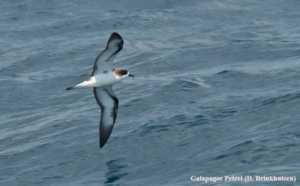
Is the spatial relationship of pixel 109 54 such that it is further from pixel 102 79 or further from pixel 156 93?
pixel 156 93

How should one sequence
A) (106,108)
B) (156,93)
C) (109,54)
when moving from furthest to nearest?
(156,93) → (106,108) → (109,54)

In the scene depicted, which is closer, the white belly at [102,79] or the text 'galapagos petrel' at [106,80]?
the text 'galapagos petrel' at [106,80]

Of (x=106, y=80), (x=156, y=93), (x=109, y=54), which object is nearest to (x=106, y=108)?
(x=106, y=80)

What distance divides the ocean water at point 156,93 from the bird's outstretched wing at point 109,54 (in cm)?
267

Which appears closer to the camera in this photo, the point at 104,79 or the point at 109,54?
the point at 109,54

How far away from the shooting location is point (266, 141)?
47.1ft

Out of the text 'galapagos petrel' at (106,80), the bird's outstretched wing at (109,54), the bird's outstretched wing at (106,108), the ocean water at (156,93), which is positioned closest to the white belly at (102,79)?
the text 'galapagos petrel' at (106,80)

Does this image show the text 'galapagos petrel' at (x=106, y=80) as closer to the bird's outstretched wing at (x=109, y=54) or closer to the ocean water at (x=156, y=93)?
the bird's outstretched wing at (x=109, y=54)

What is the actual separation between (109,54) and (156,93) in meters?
4.90

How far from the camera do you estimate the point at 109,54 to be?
44.5 feet

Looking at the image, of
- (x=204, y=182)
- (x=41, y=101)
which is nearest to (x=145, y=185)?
(x=204, y=182)

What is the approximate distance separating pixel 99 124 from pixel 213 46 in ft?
26.0

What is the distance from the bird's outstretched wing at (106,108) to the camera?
49.5 feet

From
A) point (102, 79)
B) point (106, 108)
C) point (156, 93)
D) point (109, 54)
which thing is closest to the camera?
point (109, 54)
